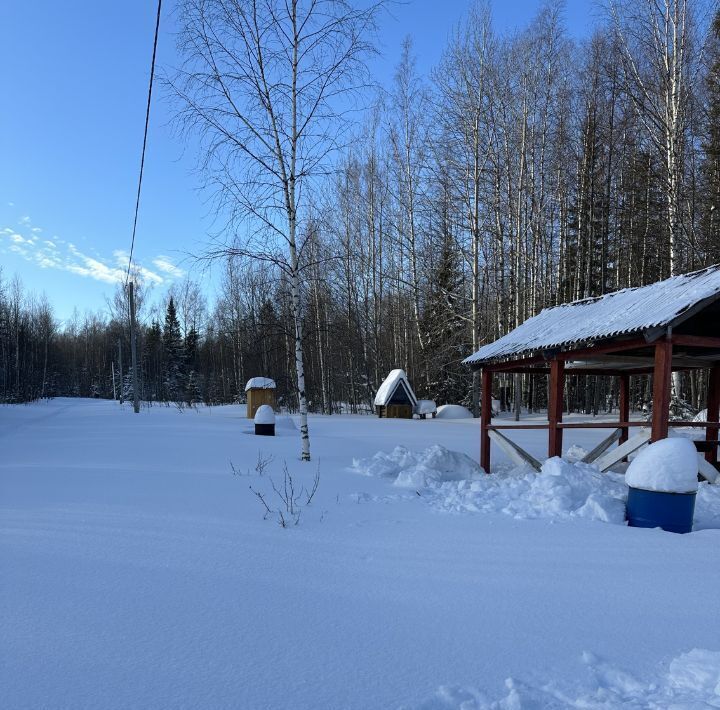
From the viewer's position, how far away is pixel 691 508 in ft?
16.4

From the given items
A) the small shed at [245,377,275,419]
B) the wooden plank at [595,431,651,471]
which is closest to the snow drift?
the wooden plank at [595,431,651,471]

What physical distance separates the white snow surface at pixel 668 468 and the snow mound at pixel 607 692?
274 cm

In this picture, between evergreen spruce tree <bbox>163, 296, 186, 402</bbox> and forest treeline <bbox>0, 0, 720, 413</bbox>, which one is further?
evergreen spruce tree <bbox>163, 296, 186, 402</bbox>

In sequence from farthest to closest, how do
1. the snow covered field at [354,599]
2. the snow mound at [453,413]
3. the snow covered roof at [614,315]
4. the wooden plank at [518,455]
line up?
the snow mound at [453,413]
the wooden plank at [518,455]
the snow covered roof at [614,315]
the snow covered field at [354,599]

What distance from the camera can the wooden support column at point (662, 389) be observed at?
610cm

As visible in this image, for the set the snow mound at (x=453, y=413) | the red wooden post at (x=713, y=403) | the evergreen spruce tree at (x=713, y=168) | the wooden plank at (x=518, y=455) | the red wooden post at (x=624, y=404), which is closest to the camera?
the wooden plank at (x=518, y=455)

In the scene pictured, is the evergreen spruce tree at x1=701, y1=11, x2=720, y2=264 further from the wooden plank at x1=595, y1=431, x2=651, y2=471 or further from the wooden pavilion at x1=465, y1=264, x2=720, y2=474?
the wooden plank at x1=595, y1=431, x2=651, y2=471

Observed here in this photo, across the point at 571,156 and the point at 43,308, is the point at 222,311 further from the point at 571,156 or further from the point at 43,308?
the point at 571,156

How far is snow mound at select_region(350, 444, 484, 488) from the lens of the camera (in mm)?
7324

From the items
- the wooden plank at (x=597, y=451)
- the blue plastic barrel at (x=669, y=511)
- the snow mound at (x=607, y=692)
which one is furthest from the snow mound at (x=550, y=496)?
the snow mound at (x=607, y=692)

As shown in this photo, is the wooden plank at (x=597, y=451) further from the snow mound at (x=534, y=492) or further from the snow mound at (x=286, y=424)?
the snow mound at (x=286, y=424)

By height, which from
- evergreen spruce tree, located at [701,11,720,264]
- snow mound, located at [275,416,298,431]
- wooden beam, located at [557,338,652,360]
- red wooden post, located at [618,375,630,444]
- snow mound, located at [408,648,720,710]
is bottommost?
snow mound, located at [275,416,298,431]

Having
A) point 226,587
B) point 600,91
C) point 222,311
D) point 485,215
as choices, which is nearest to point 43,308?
point 222,311

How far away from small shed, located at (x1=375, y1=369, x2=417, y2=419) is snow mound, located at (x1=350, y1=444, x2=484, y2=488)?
11382 mm
